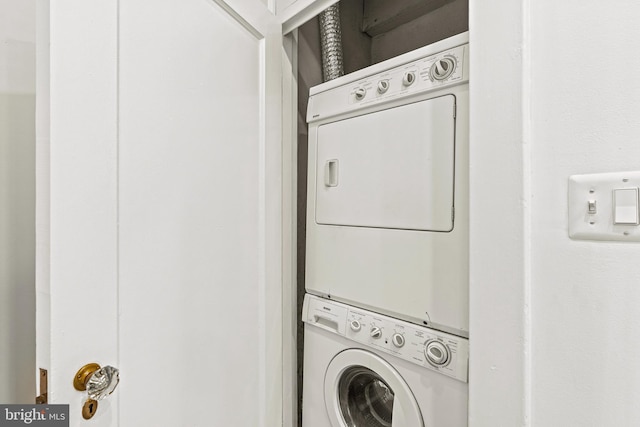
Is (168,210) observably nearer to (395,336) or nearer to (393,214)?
(393,214)

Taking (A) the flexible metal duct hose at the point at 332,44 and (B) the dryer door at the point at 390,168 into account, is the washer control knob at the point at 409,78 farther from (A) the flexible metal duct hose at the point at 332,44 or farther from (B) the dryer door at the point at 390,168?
(A) the flexible metal duct hose at the point at 332,44

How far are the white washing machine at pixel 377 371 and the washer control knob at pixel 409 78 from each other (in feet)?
2.48

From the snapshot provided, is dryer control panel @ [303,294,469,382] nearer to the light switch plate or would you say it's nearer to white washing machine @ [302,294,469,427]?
white washing machine @ [302,294,469,427]

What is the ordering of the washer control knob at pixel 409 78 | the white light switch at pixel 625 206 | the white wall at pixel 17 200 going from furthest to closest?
1. the washer control knob at pixel 409 78
2. the white wall at pixel 17 200
3. the white light switch at pixel 625 206

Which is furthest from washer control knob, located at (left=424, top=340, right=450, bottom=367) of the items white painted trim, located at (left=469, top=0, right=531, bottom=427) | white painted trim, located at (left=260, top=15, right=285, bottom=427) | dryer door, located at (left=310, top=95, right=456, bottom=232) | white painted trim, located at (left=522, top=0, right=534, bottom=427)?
white painted trim, located at (left=260, top=15, right=285, bottom=427)

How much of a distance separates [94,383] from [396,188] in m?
0.91

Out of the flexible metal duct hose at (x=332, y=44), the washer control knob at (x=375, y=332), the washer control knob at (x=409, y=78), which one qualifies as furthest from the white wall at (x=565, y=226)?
the flexible metal duct hose at (x=332, y=44)

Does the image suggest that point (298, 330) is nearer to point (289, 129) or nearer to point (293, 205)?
point (293, 205)

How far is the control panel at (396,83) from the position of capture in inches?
37.3

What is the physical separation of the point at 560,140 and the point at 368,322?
771 millimetres

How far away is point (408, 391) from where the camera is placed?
1037mm

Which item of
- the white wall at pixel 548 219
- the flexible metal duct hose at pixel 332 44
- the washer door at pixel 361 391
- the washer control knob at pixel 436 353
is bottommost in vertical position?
the washer door at pixel 361 391

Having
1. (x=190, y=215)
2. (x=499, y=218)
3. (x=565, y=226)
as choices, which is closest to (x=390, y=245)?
(x=499, y=218)

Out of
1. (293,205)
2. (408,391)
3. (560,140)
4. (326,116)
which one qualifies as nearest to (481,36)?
(560,140)
